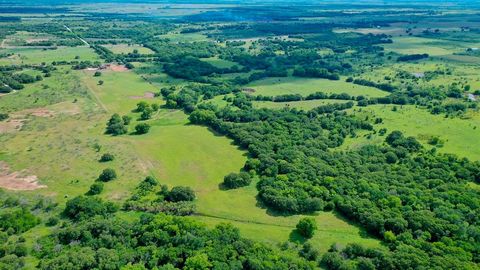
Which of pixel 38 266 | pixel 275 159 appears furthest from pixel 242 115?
pixel 38 266

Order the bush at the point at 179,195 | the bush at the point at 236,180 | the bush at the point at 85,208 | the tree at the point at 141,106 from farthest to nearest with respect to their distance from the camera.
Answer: the tree at the point at 141,106 → the bush at the point at 236,180 → the bush at the point at 179,195 → the bush at the point at 85,208

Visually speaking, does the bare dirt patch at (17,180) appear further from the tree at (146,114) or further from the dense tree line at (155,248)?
the tree at (146,114)

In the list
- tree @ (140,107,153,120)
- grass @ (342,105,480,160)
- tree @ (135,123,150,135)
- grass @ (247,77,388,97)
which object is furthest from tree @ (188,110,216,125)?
grass @ (342,105,480,160)

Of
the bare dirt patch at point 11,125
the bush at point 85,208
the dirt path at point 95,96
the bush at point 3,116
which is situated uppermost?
the bush at point 85,208

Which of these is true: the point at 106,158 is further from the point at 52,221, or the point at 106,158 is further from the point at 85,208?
the point at 52,221

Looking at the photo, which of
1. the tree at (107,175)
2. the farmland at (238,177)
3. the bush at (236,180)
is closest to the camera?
the farmland at (238,177)

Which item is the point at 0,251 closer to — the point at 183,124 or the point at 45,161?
the point at 45,161

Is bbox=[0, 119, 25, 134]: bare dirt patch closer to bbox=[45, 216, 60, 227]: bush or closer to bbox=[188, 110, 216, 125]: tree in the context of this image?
bbox=[188, 110, 216, 125]: tree

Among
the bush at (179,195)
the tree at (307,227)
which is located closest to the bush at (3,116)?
the bush at (179,195)
